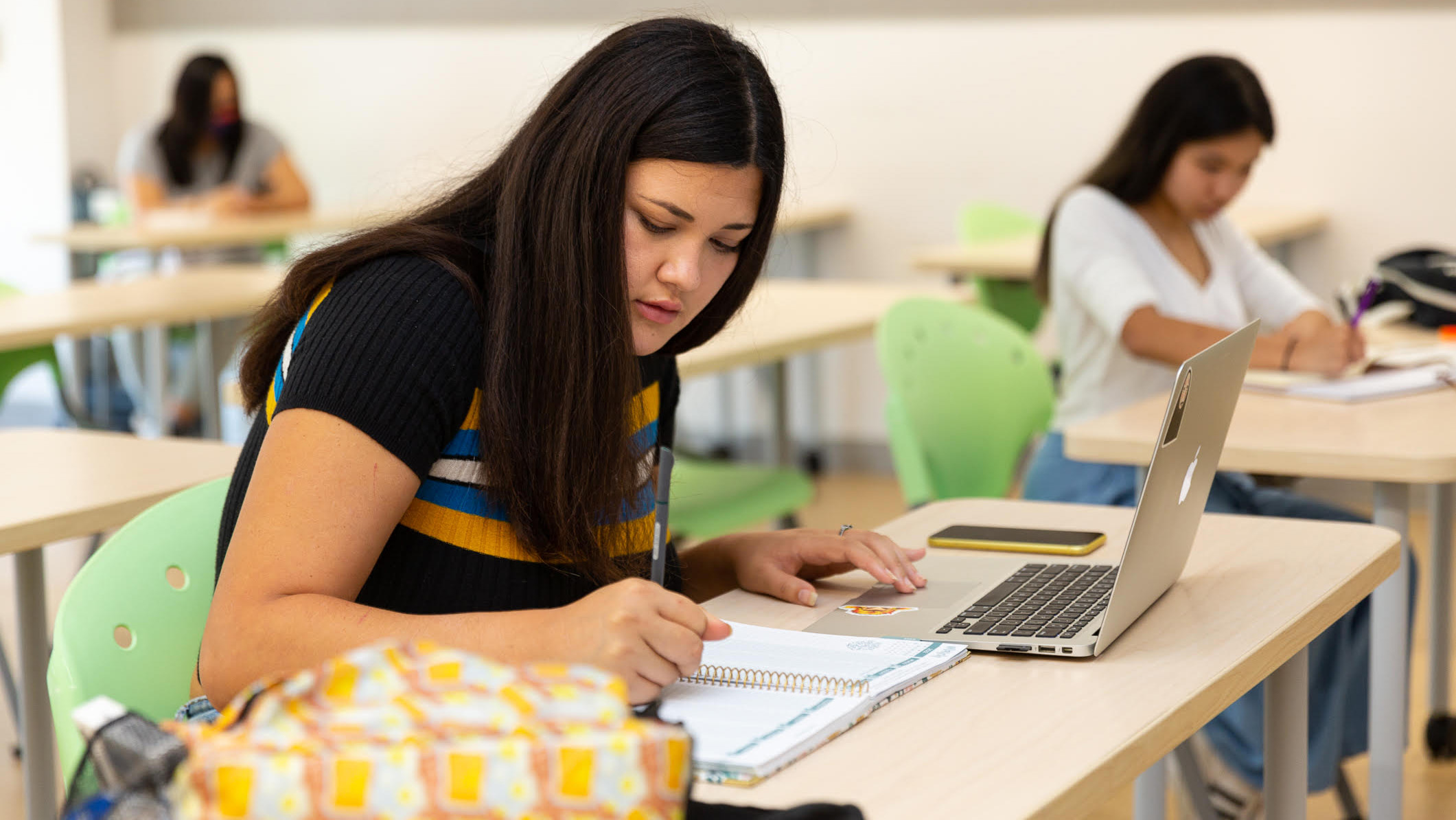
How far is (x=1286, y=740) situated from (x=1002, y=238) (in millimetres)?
3022

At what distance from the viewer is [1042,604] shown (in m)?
1.19

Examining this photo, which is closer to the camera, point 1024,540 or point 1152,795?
point 1024,540

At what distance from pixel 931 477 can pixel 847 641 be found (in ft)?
4.13

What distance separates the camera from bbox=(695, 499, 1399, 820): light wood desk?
832 mm

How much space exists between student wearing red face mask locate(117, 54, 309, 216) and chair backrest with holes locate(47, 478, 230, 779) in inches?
175

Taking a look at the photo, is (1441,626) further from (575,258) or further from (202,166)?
(202,166)

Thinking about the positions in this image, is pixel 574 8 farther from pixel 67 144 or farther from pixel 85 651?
pixel 85 651

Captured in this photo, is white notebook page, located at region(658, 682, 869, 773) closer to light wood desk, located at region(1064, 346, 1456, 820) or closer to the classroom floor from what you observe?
the classroom floor

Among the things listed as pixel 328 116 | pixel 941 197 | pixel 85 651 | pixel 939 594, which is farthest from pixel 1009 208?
pixel 85 651

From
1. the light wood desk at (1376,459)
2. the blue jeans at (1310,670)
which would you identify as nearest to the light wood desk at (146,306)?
the blue jeans at (1310,670)

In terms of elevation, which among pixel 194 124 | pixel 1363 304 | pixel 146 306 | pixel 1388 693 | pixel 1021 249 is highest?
pixel 194 124

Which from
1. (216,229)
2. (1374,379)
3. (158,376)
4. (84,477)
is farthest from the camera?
(216,229)

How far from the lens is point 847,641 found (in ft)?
3.60

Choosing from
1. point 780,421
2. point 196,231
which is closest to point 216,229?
point 196,231
